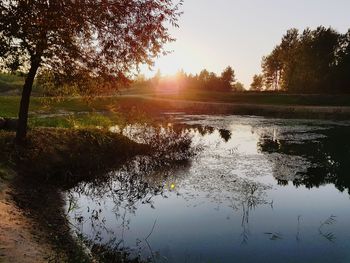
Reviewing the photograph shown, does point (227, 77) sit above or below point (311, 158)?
above

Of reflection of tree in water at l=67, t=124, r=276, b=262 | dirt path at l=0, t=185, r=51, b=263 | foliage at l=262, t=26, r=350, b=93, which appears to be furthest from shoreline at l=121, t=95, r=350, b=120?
dirt path at l=0, t=185, r=51, b=263

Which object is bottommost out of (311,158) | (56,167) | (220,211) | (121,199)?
(121,199)

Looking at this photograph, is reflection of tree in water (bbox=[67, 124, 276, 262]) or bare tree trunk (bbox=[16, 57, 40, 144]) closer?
reflection of tree in water (bbox=[67, 124, 276, 262])

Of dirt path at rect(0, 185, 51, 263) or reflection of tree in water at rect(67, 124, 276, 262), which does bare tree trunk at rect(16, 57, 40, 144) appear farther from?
dirt path at rect(0, 185, 51, 263)

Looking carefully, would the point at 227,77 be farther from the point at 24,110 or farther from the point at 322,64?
the point at 24,110

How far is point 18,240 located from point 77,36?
899 cm

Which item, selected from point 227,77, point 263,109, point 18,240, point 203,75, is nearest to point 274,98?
point 263,109

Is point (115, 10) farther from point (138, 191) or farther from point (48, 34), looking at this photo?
point (138, 191)

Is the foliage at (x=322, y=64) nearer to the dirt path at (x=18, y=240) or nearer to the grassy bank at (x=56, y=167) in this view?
the grassy bank at (x=56, y=167)

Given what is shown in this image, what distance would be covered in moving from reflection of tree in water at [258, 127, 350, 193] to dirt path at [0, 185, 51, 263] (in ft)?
36.4

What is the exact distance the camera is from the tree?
12.8 metres

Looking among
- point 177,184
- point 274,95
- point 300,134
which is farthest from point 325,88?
point 177,184

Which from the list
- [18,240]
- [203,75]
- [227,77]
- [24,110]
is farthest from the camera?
[203,75]

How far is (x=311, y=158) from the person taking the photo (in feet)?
74.6
